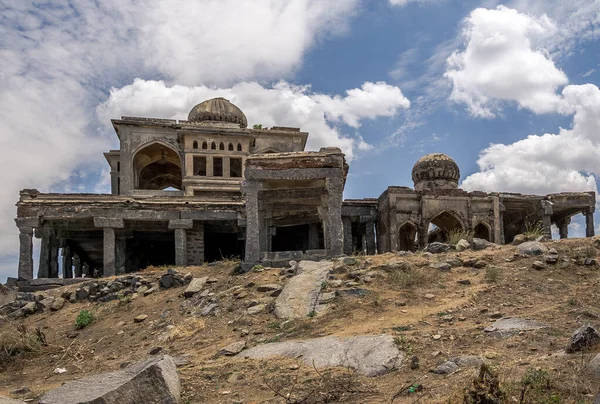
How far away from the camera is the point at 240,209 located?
21.7 meters

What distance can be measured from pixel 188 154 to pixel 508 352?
79.4 feet

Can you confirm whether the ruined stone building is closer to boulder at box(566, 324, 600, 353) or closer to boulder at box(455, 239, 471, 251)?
boulder at box(455, 239, 471, 251)

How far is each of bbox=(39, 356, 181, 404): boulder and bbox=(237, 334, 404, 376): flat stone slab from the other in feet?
6.64

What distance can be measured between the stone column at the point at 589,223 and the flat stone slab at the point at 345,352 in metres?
21.3

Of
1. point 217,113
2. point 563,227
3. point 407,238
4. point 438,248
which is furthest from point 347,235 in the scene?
point 217,113

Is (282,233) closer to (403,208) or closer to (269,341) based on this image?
(403,208)

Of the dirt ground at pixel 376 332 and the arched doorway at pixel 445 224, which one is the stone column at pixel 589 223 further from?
the dirt ground at pixel 376 332

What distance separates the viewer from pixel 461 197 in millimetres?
24281

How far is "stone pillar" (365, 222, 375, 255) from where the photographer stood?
77.1ft

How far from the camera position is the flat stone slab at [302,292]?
35.8 feet

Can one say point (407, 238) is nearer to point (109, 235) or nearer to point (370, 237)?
point (370, 237)

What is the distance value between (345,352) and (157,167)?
100 feet

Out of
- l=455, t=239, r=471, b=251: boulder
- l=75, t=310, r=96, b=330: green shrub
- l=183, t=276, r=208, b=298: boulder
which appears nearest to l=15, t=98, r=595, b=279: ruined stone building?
l=183, t=276, r=208, b=298: boulder

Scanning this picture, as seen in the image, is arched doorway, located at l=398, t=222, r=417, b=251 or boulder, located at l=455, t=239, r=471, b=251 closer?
boulder, located at l=455, t=239, r=471, b=251
